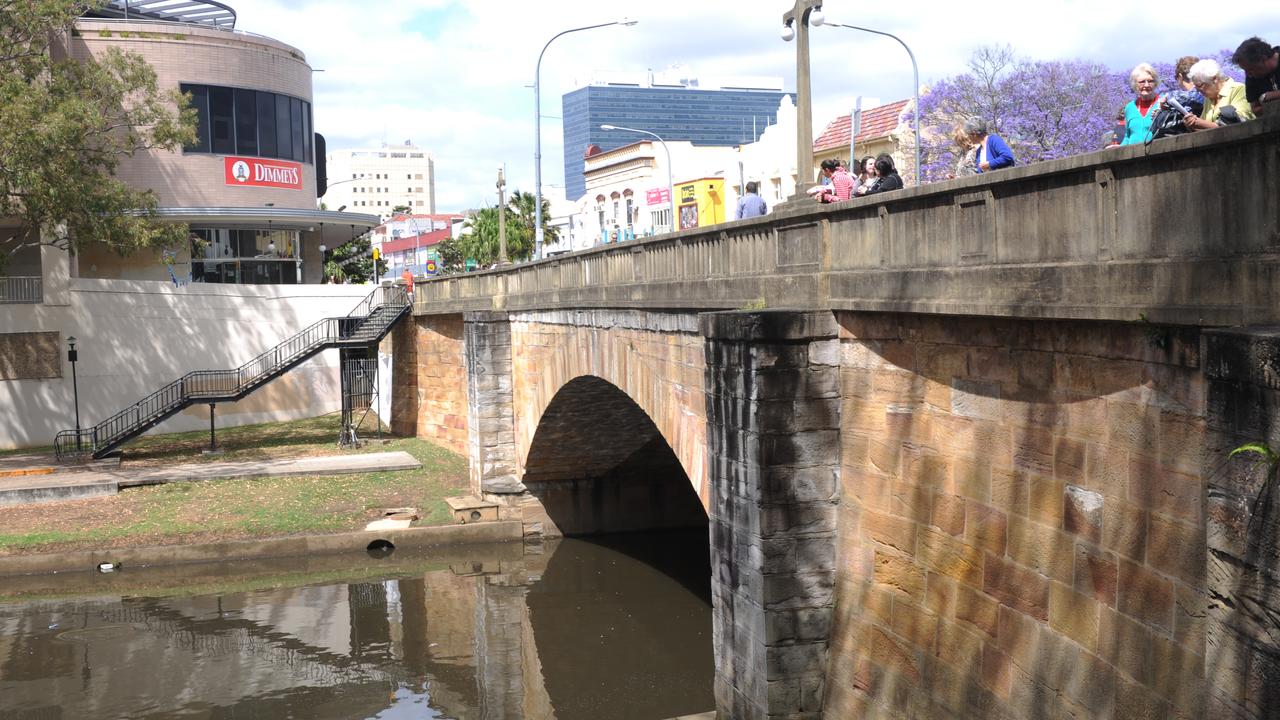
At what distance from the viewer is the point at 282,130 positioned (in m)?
43.1

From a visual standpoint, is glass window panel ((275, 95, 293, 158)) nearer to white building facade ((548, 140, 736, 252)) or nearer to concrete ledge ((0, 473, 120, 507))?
white building facade ((548, 140, 736, 252))

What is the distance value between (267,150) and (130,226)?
531 inches

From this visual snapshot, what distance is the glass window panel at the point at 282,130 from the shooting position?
140ft

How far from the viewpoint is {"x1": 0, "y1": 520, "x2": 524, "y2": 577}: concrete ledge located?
77.7ft

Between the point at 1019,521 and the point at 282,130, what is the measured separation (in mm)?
38958

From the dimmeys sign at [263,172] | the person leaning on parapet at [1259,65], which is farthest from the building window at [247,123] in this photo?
the person leaning on parapet at [1259,65]

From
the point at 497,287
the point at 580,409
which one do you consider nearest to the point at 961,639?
the point at 580,409

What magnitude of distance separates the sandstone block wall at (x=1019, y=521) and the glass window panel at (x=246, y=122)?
115ft

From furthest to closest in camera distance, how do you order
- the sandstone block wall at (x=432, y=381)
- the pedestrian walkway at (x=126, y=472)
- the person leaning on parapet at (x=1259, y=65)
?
the sandstone block wall at (x=432, y=381) < the pedestrian walkway at (x=126, y=472) < the person leaning on parapet at (x=1259, y=65)

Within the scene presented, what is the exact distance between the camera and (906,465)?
10.2 meters

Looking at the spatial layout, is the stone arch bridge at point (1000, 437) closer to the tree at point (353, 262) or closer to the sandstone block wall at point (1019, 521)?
the sandstone block wall at point (1019, 521)

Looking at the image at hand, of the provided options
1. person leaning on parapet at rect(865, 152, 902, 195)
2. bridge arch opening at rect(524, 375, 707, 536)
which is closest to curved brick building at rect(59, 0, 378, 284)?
bridge arch opening at rect(524, 375, 707, 536)

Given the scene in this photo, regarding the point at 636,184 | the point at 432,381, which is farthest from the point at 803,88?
the point at 636,184

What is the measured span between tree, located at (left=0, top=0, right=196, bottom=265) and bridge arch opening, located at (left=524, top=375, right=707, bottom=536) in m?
11.8
